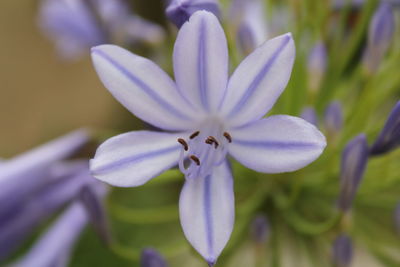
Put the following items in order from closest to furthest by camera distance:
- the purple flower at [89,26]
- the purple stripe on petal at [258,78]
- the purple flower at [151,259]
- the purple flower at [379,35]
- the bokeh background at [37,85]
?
1. the purple stripe on petal at [258,78]
2. the purple flower at [151,259]
3. the purple flower at [379,35]
4. the purple flower at [89,26]
5. the bokeh background at [37,85]

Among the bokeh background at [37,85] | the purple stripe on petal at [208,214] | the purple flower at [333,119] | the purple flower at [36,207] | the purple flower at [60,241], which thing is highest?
the purple stripe on petal at [208,214]

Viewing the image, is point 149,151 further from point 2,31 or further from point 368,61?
point 2,31

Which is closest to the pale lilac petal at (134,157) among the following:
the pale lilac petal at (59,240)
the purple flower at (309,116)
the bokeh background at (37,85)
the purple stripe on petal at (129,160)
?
the purple stripe on petal at (129,160)

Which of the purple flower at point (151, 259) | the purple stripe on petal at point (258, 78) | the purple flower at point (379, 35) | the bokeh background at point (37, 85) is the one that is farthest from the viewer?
the bokeh background at point (37, 85)

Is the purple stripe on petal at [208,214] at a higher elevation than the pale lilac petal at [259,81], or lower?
lower

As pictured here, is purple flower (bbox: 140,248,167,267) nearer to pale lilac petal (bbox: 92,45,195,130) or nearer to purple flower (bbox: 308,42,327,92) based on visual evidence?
pale lilac petal (bbox: 92,45,195,130)

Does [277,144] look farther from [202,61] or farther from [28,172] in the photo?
[28,172]

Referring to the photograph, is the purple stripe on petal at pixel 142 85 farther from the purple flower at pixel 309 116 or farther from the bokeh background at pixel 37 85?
the bokeh background at pixel 37 85
